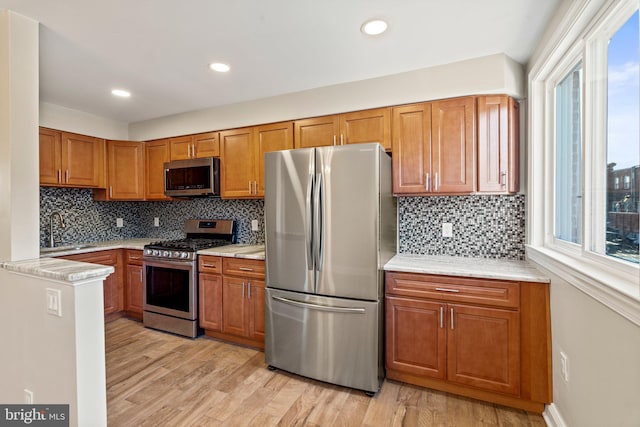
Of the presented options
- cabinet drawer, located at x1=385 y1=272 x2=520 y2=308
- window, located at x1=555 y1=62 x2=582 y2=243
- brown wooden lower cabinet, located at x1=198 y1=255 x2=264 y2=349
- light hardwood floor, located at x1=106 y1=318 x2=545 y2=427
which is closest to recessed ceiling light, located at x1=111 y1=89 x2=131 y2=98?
brown wooden lower cabinet, located at x1=198 y1=255 x2=264 y2=349

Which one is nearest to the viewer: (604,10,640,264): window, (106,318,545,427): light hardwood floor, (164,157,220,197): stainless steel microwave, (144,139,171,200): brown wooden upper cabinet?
(604,10,640,264): window

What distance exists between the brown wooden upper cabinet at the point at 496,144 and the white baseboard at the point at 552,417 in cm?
142

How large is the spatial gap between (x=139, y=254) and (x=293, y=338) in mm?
2250

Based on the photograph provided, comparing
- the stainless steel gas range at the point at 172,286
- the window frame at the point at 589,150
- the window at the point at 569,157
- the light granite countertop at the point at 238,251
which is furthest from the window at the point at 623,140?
the stainless steel gas range at the point at 172,286

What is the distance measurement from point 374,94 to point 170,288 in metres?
2.77

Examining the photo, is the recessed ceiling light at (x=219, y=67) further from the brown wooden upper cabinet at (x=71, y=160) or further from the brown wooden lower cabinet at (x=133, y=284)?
the brown wooden lower cabinet at (x=133, y=284)

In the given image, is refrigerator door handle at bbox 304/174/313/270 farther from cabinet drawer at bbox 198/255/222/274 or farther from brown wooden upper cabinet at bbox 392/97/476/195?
cabinet drawer at bbox 198/255/222/274

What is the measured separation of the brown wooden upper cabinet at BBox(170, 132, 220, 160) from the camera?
335 cm

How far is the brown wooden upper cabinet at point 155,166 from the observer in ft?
12.1

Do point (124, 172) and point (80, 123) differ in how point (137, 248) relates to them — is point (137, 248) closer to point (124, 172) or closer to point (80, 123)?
point (124, 172)

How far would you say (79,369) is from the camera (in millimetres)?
1329

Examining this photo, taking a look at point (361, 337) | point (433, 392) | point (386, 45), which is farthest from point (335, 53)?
point (433, 392)

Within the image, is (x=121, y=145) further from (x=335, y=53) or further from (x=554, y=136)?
(x=554, y=136)

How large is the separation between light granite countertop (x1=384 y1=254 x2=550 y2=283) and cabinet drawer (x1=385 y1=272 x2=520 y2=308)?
0.14ft
